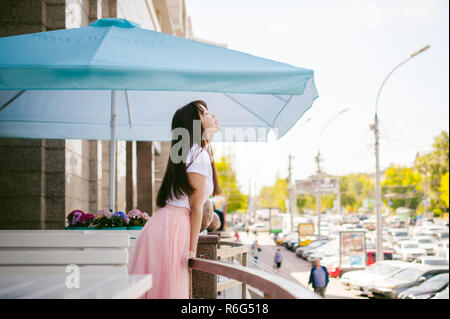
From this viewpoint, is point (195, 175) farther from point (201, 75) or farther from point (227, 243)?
point (227, 243)

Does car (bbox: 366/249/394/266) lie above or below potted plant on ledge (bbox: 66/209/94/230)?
below

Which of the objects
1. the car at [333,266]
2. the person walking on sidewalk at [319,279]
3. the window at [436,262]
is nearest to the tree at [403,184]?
the car at [333,266]

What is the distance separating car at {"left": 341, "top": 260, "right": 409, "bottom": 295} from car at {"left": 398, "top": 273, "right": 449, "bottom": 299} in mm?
2331

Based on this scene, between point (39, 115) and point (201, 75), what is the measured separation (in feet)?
10.8

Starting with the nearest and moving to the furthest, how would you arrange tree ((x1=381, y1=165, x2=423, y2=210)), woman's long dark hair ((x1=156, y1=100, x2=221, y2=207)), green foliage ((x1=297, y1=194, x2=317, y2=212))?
woman's long dark hair ((x1=156, y1=100, x2=221, y2=207)) → tree ((x1=381, y1=165, x2=423, y2=210)) → green foliage ((x1=297, y1=194, x2=317, y2=212))

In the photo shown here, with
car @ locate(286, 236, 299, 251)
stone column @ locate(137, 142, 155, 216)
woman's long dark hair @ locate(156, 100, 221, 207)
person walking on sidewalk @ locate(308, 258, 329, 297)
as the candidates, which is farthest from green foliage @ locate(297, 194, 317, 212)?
woman's long dark hair @ locate(156, 100, 221, 207)

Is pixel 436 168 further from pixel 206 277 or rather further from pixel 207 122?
pixel 207 122

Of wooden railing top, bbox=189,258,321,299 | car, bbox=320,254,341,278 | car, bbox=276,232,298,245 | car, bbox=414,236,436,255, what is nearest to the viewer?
wooden railing top, bbox=189,258,321,299

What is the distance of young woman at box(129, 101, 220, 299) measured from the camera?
2822 millimetres

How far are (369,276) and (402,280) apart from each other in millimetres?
1766

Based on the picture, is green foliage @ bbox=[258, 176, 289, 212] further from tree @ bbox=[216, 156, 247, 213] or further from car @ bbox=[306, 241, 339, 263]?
car @ bbox=[306, 241, 339, 263]

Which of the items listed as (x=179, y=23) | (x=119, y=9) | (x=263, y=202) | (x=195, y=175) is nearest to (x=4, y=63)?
(x=195, y=175)

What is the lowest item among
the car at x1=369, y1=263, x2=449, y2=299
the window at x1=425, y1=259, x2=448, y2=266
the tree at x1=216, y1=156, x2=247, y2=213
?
the window at x1=425, y1=259, x2=448, y2=266

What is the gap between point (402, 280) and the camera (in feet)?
60.1
